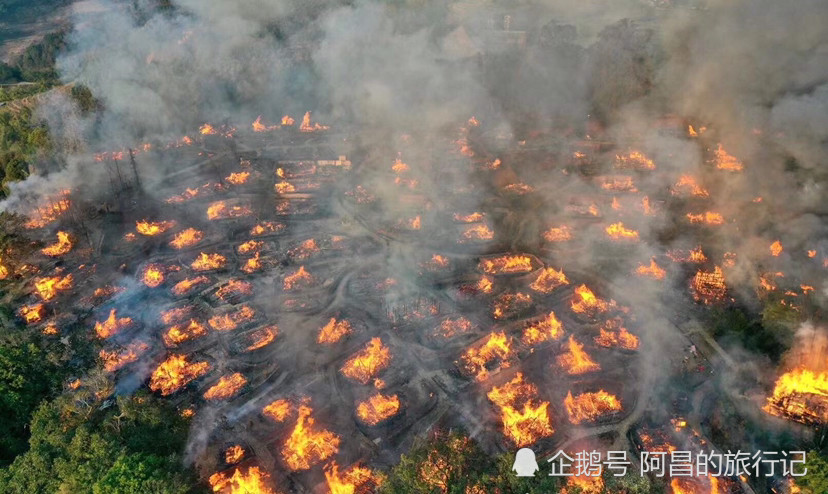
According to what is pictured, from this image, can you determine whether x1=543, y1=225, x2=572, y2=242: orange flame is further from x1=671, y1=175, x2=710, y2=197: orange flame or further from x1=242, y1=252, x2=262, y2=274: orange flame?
x1=242, y1=252, x2=262, y2=274: orange flame

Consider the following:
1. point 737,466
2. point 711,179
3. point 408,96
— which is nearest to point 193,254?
point 408,96

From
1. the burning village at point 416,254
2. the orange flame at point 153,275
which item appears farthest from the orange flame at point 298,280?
the orange flame at point 153,275

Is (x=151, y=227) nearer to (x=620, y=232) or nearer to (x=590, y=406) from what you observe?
(x=590, y=406)

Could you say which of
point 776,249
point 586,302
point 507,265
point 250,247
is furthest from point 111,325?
point 776,249

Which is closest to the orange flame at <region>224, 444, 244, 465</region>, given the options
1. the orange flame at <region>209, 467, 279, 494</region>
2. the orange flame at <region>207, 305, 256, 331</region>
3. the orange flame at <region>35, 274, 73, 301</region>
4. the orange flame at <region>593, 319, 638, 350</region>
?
the orange flame at <region>209, 467, 279, 494</region>

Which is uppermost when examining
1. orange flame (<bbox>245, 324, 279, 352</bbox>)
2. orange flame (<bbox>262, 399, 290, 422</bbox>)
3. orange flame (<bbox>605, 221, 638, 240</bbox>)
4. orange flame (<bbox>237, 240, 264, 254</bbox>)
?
orange flame (<bbox>605, 221, 638, 240</bbox>)
